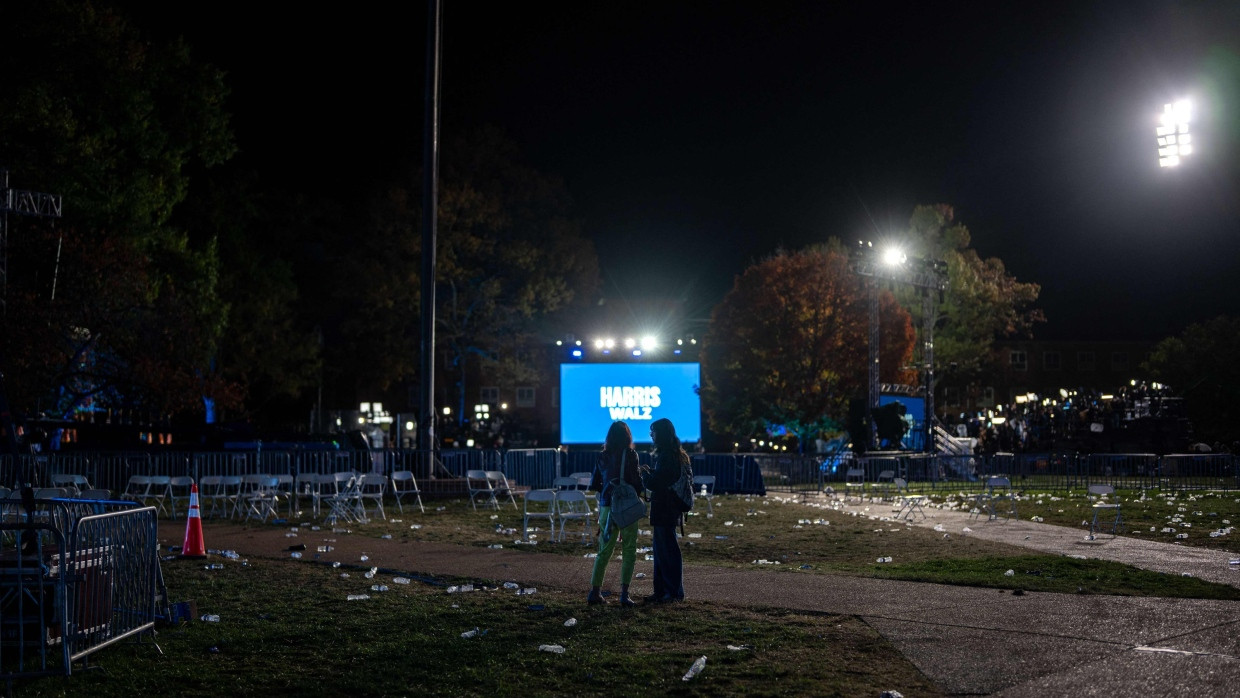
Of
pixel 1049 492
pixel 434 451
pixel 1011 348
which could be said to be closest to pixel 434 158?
pixel 434 451

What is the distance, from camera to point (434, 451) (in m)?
23.8

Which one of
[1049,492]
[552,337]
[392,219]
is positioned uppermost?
[392,219]

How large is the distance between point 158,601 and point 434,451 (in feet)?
48.0

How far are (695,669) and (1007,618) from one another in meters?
3.13

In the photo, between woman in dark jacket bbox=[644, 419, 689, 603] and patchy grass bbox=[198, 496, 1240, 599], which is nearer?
woman in dark jacket bbox=[644, 419, 689, 603]

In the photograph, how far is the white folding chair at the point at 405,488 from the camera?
20623 mm

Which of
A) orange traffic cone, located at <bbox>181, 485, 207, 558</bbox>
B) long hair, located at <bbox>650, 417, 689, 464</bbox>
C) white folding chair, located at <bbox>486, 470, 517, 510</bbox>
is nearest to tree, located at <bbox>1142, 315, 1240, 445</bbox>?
white folding chair, located at <bbox>486, 470, 517, 510</bbox>

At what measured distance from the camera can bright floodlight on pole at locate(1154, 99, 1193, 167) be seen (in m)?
21.5

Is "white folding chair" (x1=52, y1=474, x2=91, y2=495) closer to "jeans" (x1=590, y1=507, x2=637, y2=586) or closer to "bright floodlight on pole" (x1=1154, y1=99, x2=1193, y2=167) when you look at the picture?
"jeans" (x1=590, y1=507, x2=637, y2=586)

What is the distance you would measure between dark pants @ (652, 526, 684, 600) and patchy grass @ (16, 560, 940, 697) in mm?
313

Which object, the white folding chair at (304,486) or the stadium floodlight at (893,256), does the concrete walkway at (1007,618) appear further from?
the stadium floodlight at (893,256)

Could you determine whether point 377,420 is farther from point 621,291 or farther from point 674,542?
point 674,542

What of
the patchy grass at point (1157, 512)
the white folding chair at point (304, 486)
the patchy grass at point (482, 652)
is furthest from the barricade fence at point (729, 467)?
the patchy grass at point (482, 652)

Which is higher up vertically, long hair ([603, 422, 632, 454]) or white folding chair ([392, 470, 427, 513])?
long hair ([603, 422, 632, 454])
